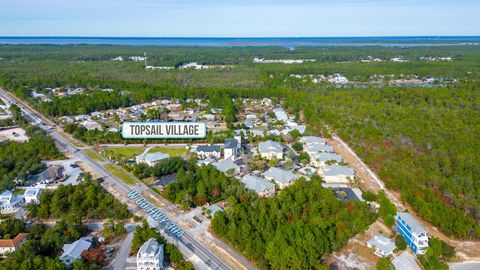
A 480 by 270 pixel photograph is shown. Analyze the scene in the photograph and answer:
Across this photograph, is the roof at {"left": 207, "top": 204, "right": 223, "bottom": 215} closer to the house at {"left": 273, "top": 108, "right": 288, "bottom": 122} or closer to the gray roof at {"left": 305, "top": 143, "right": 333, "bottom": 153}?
the gray roof at {"left": 305, "top": 143, "right": 333, "bottom": 153}

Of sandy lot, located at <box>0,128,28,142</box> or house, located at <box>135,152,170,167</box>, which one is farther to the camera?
sandy lot, located at <box>0,128,28,142</box>

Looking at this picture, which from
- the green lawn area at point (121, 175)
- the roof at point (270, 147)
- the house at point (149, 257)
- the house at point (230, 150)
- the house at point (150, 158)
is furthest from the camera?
the roof at point (270, 147)

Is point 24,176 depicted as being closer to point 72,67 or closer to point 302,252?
point 302,252

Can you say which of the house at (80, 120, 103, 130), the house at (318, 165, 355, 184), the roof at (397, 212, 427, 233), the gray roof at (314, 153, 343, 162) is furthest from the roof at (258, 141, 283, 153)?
the house at (80, 120, 103, 130)

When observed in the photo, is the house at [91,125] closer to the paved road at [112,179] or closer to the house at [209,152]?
the paved road at [112,179]

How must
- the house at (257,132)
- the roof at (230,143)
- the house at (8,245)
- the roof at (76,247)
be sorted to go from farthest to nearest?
the house at (257,132) → the roof at (230,143) → the house at (8,245) → the roof at (76,247)

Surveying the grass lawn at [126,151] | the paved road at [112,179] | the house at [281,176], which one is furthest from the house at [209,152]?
the paved road at [112,179]
